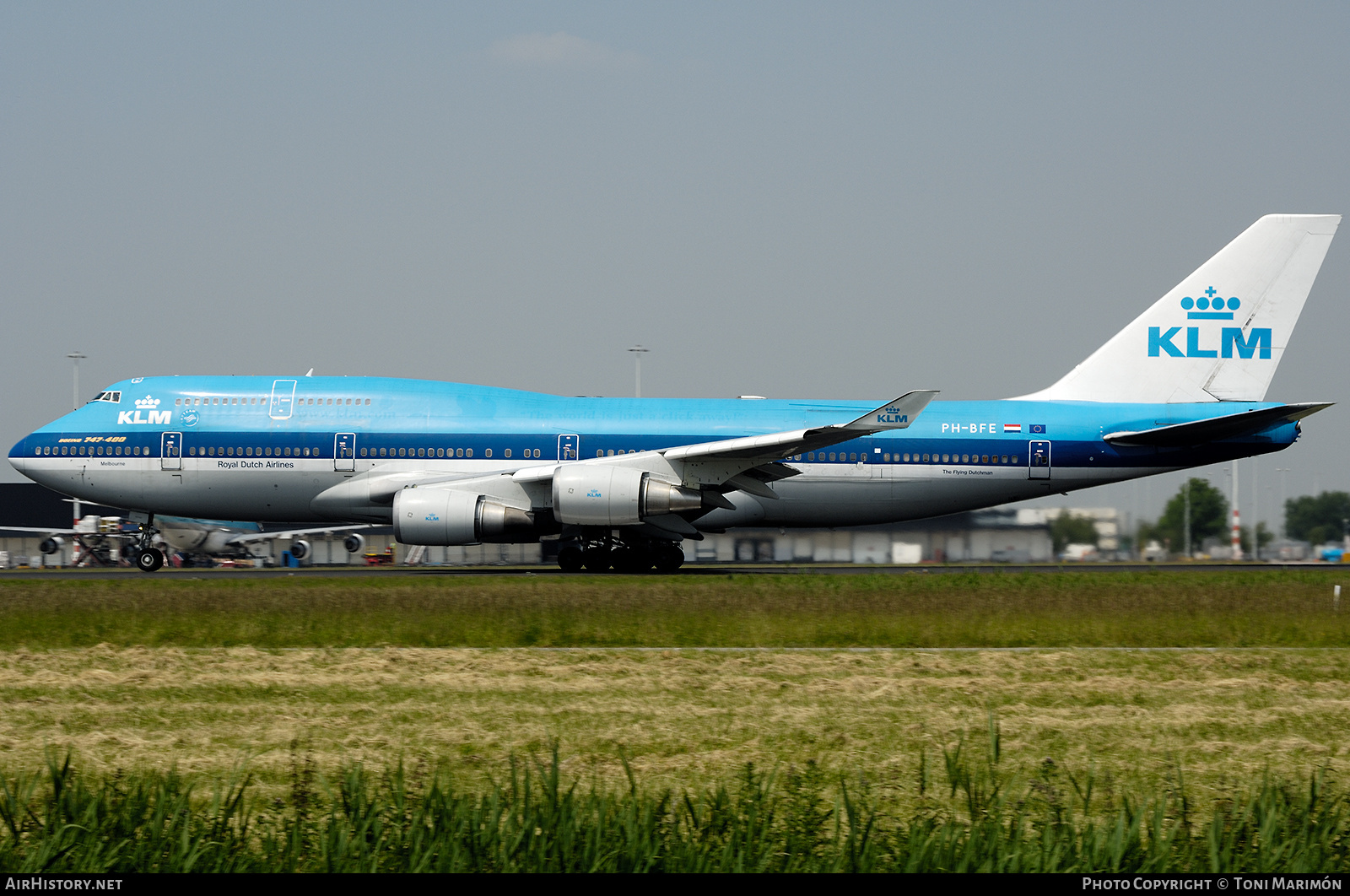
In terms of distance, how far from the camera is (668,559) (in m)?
27.4

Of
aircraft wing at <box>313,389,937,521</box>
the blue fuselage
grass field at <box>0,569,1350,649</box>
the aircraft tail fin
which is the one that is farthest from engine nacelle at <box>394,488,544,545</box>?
the aircraft tail fin

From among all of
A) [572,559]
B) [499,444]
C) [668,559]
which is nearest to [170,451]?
[499,444]

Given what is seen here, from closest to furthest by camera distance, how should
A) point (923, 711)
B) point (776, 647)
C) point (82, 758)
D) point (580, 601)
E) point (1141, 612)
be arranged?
1. point (82, 758)
2. point (923, 711)
3. point (776, 647)
4. point (1141, 612)
5. point (580, 601)

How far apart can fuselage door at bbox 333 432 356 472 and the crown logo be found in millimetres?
20613

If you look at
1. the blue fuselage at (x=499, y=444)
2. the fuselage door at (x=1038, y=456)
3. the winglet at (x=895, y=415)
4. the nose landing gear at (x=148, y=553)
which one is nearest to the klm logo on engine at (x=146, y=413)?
the blue fuselage at (x=499, y=444)

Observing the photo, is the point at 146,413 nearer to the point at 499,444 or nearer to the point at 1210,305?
the point at 499,444

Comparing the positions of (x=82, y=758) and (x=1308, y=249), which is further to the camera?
(x=1308, y=249)

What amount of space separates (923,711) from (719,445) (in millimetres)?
15949

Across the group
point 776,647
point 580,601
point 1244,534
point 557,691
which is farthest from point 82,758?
point 1244,534

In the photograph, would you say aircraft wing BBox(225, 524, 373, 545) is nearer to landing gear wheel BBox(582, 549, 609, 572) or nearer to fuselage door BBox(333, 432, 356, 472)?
fuselage door BBox(333, 432, 356, 472)

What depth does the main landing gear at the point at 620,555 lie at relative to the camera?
27078mm

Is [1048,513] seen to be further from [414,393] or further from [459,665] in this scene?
[459,665]

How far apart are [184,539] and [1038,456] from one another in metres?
34.3

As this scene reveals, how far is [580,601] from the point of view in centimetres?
1786
